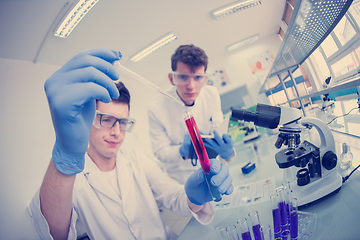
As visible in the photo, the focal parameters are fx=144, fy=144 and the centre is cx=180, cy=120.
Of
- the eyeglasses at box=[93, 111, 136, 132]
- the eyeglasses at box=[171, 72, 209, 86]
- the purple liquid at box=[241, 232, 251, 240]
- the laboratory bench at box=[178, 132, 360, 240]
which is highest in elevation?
the eyeglasses at box=[171, 72, 209, 86]

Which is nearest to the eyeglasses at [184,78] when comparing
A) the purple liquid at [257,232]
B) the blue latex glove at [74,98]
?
the blue latex glove at [74,98]

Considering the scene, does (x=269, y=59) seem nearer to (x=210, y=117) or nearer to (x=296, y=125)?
(x=210, y=117)

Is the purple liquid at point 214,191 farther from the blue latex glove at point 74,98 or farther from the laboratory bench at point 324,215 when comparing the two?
the blue latex glove at point 74,98

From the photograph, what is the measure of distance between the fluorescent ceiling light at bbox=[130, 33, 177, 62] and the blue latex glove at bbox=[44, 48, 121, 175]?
1650 mm

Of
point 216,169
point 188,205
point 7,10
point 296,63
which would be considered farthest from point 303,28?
point 7,10

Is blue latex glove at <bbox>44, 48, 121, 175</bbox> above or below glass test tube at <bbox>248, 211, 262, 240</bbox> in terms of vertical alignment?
above

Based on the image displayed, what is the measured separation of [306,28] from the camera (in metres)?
0.79

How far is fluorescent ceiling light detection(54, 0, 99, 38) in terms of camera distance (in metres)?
1.27

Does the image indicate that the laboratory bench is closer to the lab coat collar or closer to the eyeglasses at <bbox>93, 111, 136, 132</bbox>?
the lab coat collar

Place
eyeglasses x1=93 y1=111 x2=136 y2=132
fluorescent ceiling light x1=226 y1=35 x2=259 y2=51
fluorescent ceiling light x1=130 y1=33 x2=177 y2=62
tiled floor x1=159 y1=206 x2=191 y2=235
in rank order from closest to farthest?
eyeglasses x1=93 y1=111 x2=136 y2=132, fluorescent ceiling light x1=226 y1=35 x2=259 y2=51, fluorescent ceiling light x1=130 y1=33 x2=177 y2=62, tiled floor x1=159 y1=206 x2=191 y2=235

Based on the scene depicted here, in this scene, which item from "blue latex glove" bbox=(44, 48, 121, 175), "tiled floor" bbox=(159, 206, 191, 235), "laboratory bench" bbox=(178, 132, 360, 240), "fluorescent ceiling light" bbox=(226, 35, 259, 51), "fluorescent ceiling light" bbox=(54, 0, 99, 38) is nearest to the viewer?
"laboratory bench" bbox=(178, 132, 360, 240)

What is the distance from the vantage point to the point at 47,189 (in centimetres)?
67

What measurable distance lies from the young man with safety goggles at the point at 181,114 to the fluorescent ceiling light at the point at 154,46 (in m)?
0.62

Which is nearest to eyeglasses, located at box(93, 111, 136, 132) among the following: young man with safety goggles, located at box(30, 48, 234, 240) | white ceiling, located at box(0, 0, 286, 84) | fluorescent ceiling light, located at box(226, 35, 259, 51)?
young man with safety goggles, located at box(30, 48, 234, 240)
